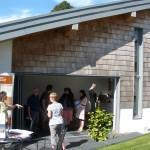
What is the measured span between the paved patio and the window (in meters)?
1.33

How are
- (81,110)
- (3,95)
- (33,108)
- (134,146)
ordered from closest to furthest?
(3,95) → (134,146) → (33,108) → (81,110)

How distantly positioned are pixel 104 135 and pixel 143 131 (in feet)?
14.9

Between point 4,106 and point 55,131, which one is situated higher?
point 4,106

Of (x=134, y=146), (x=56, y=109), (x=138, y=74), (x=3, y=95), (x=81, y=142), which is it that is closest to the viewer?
(x=3, y=95)

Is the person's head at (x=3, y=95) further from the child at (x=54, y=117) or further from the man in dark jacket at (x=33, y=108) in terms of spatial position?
the man in dark jacket at (x=33, y=108)

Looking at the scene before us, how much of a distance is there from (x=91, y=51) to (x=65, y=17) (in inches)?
89.9

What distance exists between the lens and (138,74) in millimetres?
17906

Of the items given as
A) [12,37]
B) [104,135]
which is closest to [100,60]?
[104,135]

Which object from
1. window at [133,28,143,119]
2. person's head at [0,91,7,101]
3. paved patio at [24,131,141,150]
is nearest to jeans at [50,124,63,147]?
paved patio at [24,131,141,150]

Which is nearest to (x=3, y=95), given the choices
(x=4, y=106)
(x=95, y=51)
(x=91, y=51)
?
(x=4, y=106)

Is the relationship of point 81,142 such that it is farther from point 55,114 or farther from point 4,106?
point 4,106

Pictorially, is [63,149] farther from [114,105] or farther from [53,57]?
[114,105]

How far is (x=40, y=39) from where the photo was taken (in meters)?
14.2

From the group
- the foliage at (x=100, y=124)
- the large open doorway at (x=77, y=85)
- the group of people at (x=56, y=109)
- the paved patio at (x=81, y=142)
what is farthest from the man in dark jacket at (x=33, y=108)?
the foliage at (x=100, y=124)
